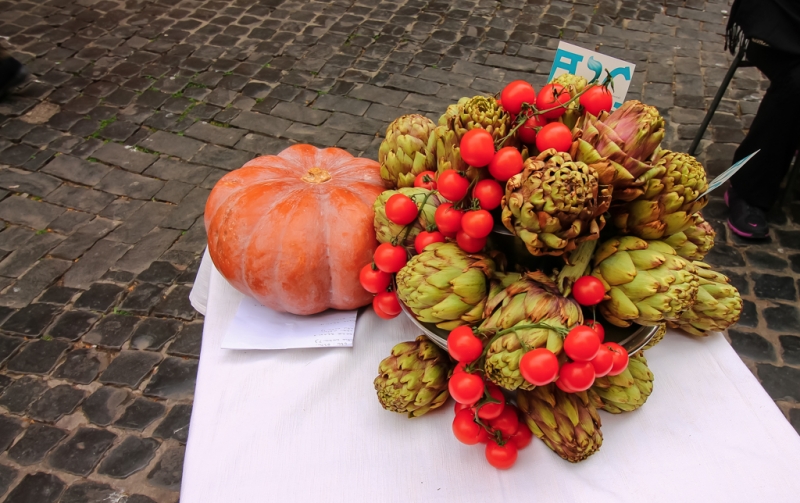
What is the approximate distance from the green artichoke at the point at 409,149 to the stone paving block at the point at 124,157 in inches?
113

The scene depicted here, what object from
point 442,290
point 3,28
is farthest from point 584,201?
point 3,28

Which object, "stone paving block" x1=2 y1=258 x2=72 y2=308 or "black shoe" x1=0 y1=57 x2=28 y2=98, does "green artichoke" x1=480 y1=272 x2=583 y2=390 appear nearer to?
"stone paving block" x1=2 y1=258 x2=72 y2=308

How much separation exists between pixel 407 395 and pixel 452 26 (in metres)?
4.78

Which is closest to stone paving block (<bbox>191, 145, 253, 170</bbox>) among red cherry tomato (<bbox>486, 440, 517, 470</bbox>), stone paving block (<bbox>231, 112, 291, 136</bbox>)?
stone paving block (<bbox>231, 112, 291, 136</bbox>)

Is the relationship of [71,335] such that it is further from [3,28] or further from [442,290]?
[3,28]

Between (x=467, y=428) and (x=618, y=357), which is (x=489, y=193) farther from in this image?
(x=467, y=428)

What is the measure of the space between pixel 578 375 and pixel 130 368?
2.43m

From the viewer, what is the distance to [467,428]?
49.8 inches

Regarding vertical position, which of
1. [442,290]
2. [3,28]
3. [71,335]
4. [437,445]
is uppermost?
[442,290]

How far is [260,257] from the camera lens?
1636mm

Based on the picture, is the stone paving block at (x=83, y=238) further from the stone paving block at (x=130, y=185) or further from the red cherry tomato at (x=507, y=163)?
the red cherry tomato at (x=507, y=163)

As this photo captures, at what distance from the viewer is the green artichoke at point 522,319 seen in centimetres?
110

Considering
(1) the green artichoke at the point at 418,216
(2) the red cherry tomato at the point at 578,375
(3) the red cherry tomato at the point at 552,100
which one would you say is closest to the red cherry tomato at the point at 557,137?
(3) the red cherry tomato at the point at 552,100

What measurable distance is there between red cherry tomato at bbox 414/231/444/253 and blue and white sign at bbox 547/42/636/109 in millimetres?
736
